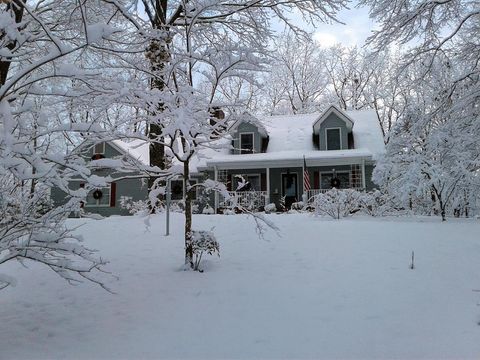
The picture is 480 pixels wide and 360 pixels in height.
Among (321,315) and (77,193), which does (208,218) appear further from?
(77,193)

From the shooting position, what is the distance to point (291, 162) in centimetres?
1773

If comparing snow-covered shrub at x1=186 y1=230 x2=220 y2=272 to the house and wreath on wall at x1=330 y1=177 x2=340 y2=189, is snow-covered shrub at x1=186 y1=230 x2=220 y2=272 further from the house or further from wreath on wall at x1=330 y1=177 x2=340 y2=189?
wreath on wall at x1=330 y1=177 x2=340 y2=189

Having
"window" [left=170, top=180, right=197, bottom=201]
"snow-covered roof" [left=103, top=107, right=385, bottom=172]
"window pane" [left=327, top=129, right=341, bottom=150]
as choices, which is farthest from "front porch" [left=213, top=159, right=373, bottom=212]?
"window" [left=170, top=180, right=197, bottom=201]

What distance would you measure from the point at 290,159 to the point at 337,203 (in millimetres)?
Result: 7422

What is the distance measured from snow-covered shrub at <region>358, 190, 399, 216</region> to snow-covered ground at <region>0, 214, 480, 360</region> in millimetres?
2985

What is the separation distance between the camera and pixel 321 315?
4359 millimetres

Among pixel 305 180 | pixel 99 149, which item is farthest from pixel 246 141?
pixel 99 149

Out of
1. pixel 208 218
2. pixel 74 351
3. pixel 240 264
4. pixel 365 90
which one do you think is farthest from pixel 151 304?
pixel 365 90

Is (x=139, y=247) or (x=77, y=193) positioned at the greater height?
(x=77, y=193)

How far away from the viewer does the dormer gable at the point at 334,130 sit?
1806cm

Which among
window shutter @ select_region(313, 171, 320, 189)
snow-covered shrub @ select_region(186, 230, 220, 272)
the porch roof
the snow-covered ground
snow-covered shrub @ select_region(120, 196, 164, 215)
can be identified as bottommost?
the snow-covered ground

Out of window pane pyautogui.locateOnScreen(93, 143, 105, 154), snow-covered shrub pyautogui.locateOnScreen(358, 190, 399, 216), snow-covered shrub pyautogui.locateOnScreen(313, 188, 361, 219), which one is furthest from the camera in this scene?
window pane pyautogui.locateOnScreen(93, 143, 105, 154)

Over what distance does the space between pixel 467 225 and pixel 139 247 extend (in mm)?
7032

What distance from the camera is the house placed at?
1748 centimetres
